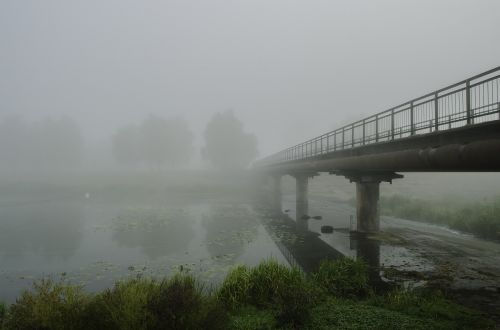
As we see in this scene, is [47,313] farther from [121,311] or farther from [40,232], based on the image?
[40,232]

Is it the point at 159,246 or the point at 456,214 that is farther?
the point at 456,214

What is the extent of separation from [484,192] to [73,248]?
51564 millimetres

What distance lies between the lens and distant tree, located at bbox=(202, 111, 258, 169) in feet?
260

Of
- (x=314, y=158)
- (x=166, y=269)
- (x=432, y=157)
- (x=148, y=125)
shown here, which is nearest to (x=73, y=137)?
(x=148, y=125)

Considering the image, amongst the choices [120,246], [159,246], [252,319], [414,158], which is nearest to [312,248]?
[414,158]

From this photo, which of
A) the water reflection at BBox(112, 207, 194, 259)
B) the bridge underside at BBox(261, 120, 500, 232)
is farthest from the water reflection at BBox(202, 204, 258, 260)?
the bridge underside at BBox(261, 120, 500, 232)

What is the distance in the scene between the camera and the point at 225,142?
260 feet

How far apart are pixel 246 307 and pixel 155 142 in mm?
76157

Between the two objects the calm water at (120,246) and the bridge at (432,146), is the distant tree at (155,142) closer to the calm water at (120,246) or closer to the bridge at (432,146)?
the calm water at (120,246)

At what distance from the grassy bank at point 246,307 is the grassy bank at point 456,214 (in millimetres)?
15903

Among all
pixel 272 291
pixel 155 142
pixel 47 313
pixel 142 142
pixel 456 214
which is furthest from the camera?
pixel 142 142

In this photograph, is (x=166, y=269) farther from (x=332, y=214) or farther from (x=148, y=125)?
(x=148, y=125)

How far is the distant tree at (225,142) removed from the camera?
260 feet

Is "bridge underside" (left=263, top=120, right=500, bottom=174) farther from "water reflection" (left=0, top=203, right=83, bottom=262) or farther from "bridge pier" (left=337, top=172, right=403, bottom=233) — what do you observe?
"water reflection" (left=0, top=203, right=83, bottom=262)
